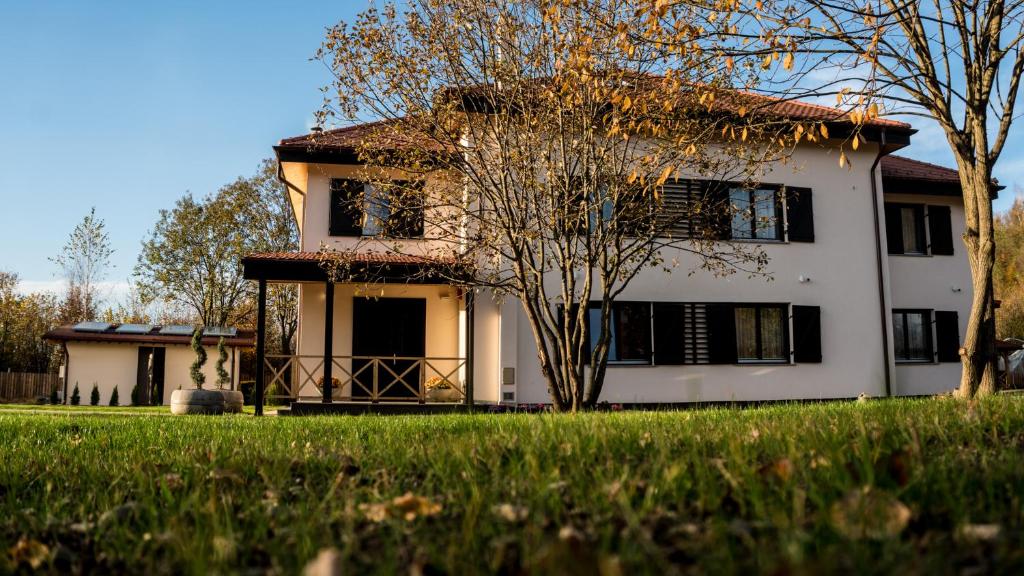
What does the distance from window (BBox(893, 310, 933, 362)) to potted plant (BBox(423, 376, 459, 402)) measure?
987 centimetres

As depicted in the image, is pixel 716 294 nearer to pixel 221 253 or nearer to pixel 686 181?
pixel 686 181

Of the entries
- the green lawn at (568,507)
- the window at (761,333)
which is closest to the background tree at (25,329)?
the window at (761,333)

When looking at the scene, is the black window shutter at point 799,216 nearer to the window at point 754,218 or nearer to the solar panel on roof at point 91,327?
the window at point 754,218

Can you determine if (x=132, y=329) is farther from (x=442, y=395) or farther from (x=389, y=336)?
(x=442, y=395)

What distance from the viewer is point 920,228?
1819cm

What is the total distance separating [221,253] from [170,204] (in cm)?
342

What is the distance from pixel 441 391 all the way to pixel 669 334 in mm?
4631

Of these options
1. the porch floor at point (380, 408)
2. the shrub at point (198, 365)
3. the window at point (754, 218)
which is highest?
the window at point (754, 218)

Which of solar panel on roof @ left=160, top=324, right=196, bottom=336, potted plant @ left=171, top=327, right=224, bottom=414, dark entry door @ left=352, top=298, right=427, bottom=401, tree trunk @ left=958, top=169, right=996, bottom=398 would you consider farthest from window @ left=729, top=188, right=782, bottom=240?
solar panel on roof @ left=160, top=324, right=196, bottom=336

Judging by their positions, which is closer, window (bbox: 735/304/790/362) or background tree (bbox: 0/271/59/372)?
window (bbox: 735/304/790/362)

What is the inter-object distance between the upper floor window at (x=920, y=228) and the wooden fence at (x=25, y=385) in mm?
26989

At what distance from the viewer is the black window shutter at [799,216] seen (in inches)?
641

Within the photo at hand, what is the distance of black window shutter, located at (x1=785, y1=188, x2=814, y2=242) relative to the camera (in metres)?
16.3

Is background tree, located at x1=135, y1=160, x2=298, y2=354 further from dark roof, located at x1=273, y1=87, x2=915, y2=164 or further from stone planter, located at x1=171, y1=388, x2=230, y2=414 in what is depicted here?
stone planter, located at x1=171, y1=388, x2=230, y2=414
